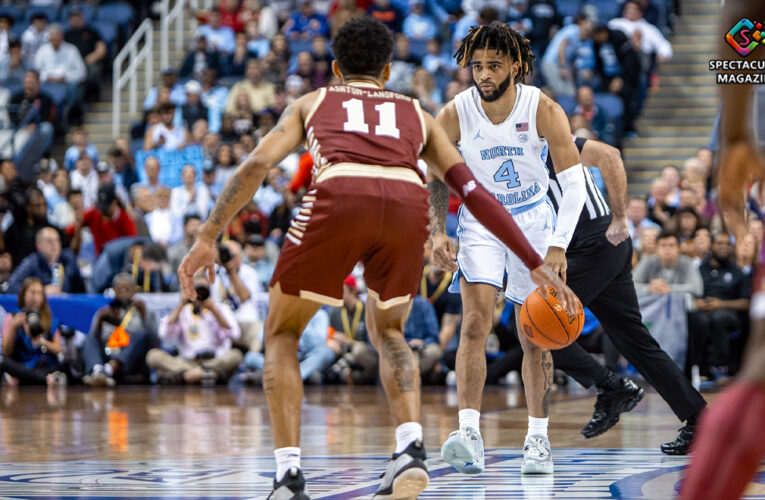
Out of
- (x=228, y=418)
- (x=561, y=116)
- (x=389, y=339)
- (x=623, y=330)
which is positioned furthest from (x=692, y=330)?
Answer: (x=389, y=339)

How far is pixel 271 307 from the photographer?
5.15 meters

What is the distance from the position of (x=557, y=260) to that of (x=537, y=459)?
1.07 metres

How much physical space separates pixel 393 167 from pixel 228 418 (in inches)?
219

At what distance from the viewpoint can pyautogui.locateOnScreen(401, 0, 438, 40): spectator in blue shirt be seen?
1920 centimetres

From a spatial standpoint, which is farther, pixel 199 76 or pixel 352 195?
pixel 199 76

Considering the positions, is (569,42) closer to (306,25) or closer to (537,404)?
(306,25)

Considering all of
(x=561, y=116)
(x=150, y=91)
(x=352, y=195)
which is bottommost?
(x=352, y=195)

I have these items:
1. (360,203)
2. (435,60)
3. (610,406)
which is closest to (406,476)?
(360,203)

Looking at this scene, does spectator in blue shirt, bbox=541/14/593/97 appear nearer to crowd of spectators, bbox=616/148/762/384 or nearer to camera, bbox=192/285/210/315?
crowd of spectators, bbox=616/148/762/384

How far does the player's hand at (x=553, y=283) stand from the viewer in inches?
202

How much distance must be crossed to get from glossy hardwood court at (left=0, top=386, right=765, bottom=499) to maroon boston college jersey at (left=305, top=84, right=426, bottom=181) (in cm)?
159

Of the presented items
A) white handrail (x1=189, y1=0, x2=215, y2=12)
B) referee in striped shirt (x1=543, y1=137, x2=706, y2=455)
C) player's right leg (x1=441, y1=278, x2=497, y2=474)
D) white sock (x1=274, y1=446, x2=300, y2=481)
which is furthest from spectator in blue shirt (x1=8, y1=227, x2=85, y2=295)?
white sock (x1=274, y1=446, x2=300, y2=481)

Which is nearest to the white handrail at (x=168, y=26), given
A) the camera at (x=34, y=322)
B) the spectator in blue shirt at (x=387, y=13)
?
the spectator in blue shirt at (x=387, y=13)

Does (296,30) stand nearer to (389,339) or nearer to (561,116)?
(561,116)
